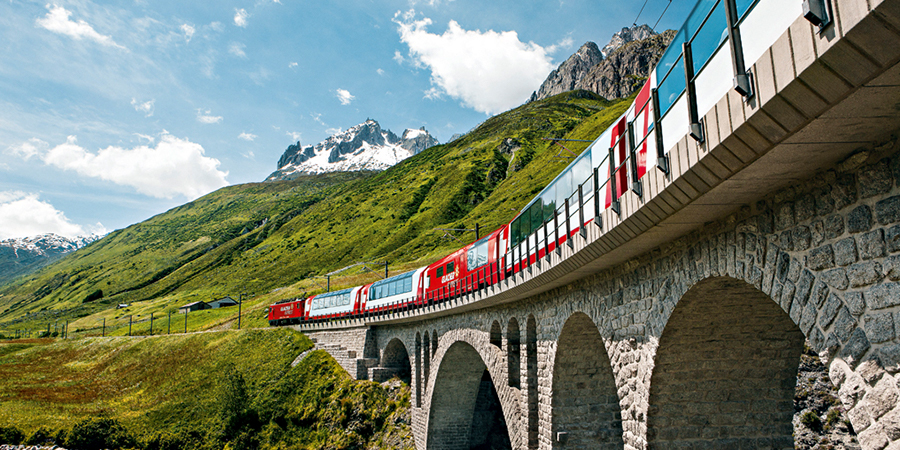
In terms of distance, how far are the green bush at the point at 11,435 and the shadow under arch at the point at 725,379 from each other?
47007 millimetres

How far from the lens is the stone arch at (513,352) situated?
1884 centimetres

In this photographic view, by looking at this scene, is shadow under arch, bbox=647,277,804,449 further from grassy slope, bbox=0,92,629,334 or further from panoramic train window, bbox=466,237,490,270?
grassy slope, bbox=0,92,629,334

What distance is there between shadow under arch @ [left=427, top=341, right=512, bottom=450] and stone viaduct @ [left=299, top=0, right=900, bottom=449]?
11898mm

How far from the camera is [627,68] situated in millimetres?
176500

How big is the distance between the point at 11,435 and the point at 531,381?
42069mm

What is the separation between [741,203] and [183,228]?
217507 mm

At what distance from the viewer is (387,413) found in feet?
127

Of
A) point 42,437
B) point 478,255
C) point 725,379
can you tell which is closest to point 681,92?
point 725,379

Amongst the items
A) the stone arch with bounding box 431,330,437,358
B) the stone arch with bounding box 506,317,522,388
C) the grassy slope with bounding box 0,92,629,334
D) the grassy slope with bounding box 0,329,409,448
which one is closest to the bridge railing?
the stone arch with bounding box 506,317,522,388

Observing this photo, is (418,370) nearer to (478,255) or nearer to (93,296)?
(478,255)

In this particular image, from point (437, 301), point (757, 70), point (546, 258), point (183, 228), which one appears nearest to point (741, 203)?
point (757, 70)

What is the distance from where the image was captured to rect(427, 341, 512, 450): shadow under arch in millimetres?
30219

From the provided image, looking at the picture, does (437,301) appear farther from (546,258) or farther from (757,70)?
(757,70)

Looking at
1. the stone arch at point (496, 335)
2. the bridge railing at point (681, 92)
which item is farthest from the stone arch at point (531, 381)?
the bridge railing at point (681, 92)
